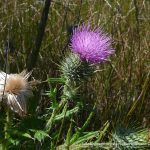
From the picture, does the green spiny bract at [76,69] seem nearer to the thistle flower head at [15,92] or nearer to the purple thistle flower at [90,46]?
the purple thistle flower at [90,46]

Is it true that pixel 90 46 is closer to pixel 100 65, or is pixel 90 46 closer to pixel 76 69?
pixel 76 69

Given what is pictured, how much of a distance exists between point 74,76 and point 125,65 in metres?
1.00

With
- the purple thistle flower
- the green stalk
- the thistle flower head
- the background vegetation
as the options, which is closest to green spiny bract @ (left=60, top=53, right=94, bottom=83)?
the purple thistle flower

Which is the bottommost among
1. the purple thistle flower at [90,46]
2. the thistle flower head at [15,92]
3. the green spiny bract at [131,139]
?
the green spiny bract at [131,139]

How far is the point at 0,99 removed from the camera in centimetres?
211

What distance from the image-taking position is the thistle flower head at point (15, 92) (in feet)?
6.90

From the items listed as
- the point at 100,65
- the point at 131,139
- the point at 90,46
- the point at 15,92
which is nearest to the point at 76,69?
the point at 90,46

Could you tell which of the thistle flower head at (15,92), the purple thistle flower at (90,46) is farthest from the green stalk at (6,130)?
the purple thistle flower at (90,46)

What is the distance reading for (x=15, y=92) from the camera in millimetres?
2131

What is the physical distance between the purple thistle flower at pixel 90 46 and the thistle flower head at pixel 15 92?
A: 0.28 metres

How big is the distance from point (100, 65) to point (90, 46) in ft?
3.08

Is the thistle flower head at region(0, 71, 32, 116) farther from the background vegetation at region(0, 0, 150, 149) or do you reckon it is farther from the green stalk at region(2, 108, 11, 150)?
the background vegetation at region(0, 0, 150, 149)

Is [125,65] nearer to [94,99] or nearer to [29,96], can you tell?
[94,99]

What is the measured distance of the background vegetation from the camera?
113 inches
